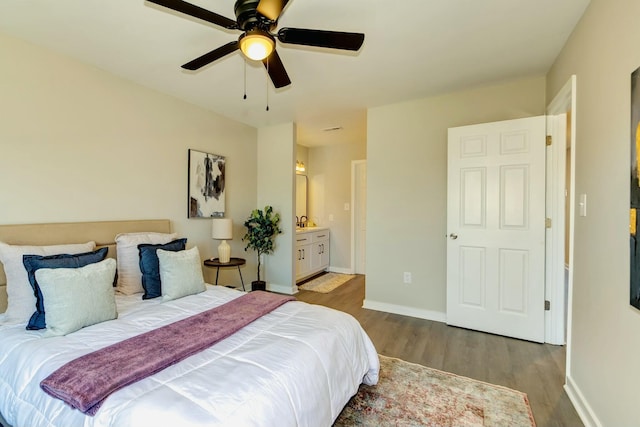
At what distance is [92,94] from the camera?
8.43ft

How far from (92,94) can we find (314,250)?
3768 millimetres

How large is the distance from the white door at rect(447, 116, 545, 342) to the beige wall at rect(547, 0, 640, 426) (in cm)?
74

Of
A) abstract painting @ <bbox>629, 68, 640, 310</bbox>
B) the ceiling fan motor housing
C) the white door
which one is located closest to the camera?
abstract painting @ <bbox>629, 68, 640, 310</bbox>

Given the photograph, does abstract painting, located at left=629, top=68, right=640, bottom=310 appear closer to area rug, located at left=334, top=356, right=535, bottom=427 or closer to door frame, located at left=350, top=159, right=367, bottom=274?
area rug, located at left=334, top=356, right=535, bottom=427

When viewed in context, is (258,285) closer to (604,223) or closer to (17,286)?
(17,286)

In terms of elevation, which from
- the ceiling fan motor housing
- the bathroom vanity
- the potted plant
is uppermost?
the ceiling fan motor housing

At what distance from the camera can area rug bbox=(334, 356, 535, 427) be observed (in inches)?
66.9

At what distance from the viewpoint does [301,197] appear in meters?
5.91

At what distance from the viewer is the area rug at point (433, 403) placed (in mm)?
1698

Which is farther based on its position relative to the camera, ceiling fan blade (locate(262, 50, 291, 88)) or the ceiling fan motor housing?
ceiling fan blade (locate(262, 50, 291, 88))

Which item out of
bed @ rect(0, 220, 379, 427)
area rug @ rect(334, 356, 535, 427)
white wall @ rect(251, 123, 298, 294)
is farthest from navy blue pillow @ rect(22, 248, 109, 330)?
white wall @ rect(251, 123, 298, 294)

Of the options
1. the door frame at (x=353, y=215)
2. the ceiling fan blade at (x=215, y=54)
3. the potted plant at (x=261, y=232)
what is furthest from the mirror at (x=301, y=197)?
the ceiling fan blade at (x=215, y=54)

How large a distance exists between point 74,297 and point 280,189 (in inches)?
114

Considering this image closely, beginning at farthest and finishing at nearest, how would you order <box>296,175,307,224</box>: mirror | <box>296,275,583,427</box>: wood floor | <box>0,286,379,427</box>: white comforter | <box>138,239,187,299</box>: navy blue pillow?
<box>296,175,307,224</box>: mirror, <box>138,239,187,299</box>: navy blue pillow, <box>296,275,583,427</box>: wood floor, <box>0,286,379,427</box>: white comforter
